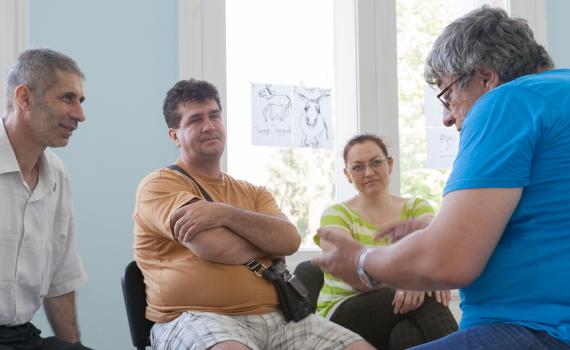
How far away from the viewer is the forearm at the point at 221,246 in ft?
6.83

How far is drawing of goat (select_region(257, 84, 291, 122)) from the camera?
11.2ft

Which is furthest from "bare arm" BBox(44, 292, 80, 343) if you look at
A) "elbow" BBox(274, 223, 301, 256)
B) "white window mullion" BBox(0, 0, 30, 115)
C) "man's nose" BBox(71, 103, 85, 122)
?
"white window mullion" BBox(0, 0, 30, 115)

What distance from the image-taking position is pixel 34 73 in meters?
2.12

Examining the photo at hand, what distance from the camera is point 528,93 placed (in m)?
1.27

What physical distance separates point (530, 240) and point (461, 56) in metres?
0.44

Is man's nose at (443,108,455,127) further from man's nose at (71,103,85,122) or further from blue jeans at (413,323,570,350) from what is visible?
man's nose at (71,103,85,122)

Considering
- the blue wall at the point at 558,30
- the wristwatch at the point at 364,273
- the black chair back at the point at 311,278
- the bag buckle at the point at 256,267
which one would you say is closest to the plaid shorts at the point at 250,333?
the bag buckle at the point at 256,267

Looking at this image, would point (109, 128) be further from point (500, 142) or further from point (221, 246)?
point (500, 142)

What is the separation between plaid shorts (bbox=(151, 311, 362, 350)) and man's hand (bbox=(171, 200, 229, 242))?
0.84 feet

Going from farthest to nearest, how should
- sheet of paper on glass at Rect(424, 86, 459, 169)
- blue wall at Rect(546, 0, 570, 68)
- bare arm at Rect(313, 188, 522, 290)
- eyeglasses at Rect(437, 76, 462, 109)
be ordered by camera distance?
blue wall at Rect(546, 0, 570, 68) → sheet of paper on glass at Rect(424, 86, 459, 169) → eyeglasses at Rect(437, 76, 462, 109) → bare arm at Rect(313, 188, 522, 290)

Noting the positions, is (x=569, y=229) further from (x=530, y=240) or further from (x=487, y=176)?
(x=487, y=176)

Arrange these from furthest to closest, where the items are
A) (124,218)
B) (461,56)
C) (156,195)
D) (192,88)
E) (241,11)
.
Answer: (241,11)
(124,218)
(192,88)
(156,195)
(461,56)

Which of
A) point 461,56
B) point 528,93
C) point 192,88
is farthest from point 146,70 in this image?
point 528,93

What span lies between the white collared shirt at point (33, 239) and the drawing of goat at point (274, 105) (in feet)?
4.52
